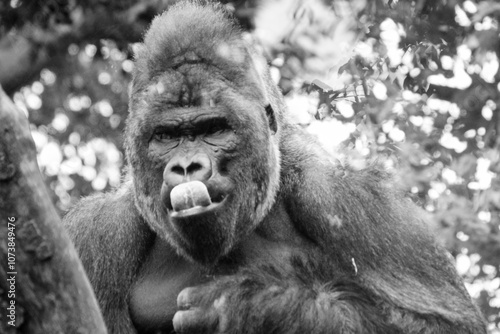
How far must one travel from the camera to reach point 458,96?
5.89m

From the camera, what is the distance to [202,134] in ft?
14.9

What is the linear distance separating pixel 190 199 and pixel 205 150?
418 mm

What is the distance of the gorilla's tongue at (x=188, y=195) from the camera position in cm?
407

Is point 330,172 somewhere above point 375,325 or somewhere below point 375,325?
above

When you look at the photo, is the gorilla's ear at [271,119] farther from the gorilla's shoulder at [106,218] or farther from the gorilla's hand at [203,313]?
the gorilla's hand at [203,313]

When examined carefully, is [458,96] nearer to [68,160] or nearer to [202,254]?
[202,254]

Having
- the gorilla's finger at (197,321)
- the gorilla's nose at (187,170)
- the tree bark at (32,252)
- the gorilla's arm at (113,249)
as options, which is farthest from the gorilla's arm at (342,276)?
the tree bark at (32,252)

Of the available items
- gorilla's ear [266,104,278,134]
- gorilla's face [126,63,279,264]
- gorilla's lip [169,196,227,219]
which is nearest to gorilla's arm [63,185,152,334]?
gorilla's face [126,63,279,264]

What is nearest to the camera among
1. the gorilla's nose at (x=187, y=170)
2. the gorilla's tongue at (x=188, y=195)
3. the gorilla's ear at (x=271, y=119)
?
the gorilla's tongue at (x=188, y=195)

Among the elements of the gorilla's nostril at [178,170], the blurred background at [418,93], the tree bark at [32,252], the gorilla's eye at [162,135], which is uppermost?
the tree bark at [32,252]

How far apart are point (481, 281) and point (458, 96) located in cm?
152

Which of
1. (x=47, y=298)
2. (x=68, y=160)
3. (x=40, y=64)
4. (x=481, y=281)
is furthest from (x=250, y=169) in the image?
(x=68, y=160)

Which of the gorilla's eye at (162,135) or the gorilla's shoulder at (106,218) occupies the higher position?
the gorilla's eye at (162,135)

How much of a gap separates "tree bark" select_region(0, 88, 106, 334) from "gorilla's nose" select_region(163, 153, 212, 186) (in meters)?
1.21
